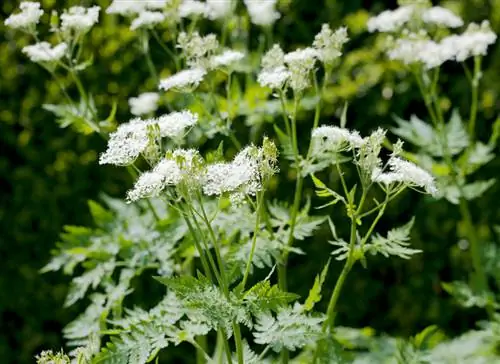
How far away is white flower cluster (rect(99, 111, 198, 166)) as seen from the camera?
8.07 ft

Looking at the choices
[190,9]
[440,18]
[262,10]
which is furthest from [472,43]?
[190,9]

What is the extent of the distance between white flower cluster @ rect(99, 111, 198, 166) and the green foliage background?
236 cm

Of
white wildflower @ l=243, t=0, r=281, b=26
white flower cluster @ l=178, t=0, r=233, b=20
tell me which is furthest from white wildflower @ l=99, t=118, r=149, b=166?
white wildflower @ l=243, t=0, r=281, b=26

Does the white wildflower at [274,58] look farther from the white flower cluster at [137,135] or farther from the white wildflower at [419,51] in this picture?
the white wildflower at [419,51]

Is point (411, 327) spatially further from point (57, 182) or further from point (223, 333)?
point (223, 333)

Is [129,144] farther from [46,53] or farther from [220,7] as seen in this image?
[220,7]

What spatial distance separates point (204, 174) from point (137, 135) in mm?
269

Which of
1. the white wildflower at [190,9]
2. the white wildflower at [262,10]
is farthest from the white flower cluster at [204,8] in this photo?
the white wildflower at [262,10]

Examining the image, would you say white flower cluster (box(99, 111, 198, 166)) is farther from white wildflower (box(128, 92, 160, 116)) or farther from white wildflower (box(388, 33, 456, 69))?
white wildflower (box(388, 33, 456, 69))

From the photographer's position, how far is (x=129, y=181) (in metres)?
5.05

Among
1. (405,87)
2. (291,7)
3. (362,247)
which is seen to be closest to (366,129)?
(405,87)

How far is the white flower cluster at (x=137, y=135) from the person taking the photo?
8.07ft

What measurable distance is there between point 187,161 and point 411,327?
321 centimetres

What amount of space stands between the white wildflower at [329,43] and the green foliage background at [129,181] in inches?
69.7
